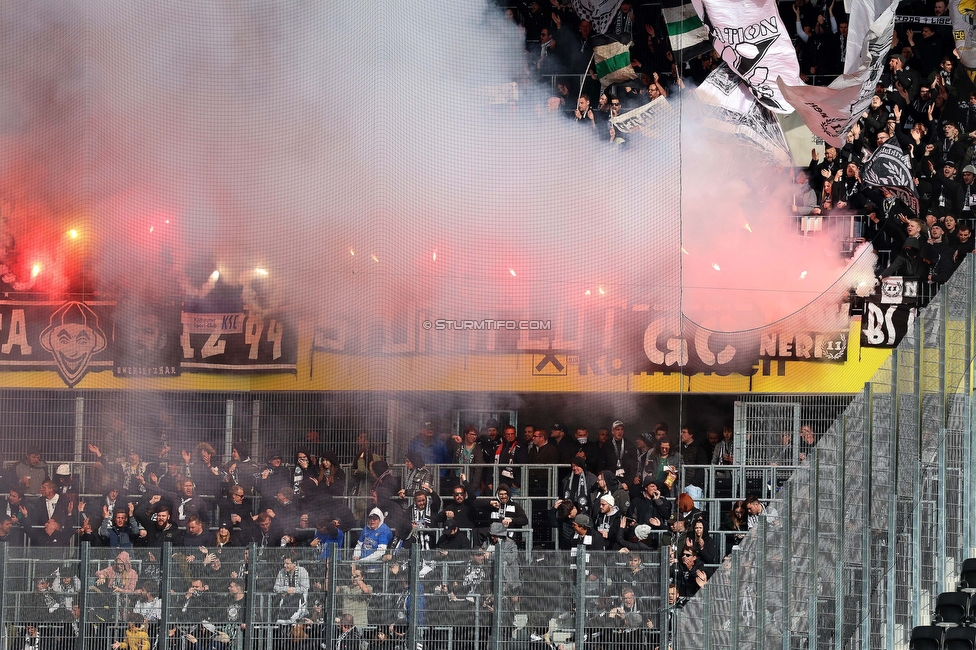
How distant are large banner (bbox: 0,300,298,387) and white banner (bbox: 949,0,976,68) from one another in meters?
6.29

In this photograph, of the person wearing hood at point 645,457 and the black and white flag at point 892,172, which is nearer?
the person wearing hood at point 645,457

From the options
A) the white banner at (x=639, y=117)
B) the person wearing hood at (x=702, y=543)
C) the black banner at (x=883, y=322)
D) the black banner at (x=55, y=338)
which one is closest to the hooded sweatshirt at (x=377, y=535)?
the person wearing hood at (x=702, y=543)

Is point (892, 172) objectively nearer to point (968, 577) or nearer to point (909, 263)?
point (909, 263)

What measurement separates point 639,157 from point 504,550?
18.2ft

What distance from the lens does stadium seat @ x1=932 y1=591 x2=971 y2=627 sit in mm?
7594

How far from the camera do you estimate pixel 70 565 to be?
8.04m

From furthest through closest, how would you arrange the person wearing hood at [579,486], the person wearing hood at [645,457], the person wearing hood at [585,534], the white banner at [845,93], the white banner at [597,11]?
the white banner at [597,11]
the white banner at [845,93]
the person wearing hood at [645,457]
the person wearing hood at [579,486]
the person wearing hood at [585,534]

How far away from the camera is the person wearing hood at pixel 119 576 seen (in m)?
7.95

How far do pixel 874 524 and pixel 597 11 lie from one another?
6488 mm

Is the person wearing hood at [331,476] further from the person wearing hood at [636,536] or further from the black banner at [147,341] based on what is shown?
the person wearing hood at [636,536]

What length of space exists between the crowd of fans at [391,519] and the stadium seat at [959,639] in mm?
1461

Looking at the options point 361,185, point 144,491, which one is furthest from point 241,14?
point 144,491

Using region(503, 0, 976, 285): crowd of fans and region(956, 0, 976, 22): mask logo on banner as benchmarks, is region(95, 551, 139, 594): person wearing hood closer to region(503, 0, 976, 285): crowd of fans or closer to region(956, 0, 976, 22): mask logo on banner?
region(503, 0, 976, 285): crowd of fans

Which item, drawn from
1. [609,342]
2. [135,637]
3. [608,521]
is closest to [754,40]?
[609,342]
